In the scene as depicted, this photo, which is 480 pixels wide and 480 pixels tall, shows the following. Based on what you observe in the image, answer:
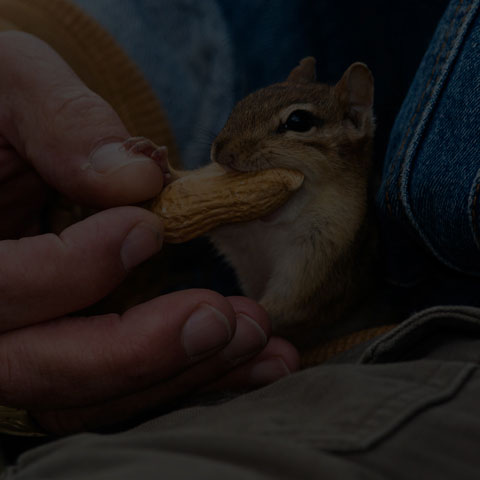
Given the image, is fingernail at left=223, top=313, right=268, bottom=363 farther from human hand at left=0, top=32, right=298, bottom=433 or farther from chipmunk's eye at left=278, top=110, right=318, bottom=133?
chipmunk's eye at left=278, top=110, right=318, bottom=133

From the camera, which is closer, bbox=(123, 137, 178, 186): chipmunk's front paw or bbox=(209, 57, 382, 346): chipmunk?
bbox=(123, 137, 178, 186): chipmunk's front paw

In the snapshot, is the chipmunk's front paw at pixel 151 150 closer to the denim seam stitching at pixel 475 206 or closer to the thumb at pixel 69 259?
the thumb at pixel 69 259

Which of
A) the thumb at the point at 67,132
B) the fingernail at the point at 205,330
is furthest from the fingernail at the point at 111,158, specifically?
the fingernail at the point at 205,330

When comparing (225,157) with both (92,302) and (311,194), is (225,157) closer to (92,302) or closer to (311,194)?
(311,194)

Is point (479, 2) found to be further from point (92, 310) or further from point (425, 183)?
point (92, 310)

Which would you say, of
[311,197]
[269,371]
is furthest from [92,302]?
[311,197]

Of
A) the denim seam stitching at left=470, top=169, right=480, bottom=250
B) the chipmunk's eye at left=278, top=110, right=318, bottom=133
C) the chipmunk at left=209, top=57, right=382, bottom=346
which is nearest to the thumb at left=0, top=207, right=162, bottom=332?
the chipmunk at left=209, top=57, right=382, bottom=346

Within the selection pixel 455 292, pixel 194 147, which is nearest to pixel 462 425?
pixel 455 292
